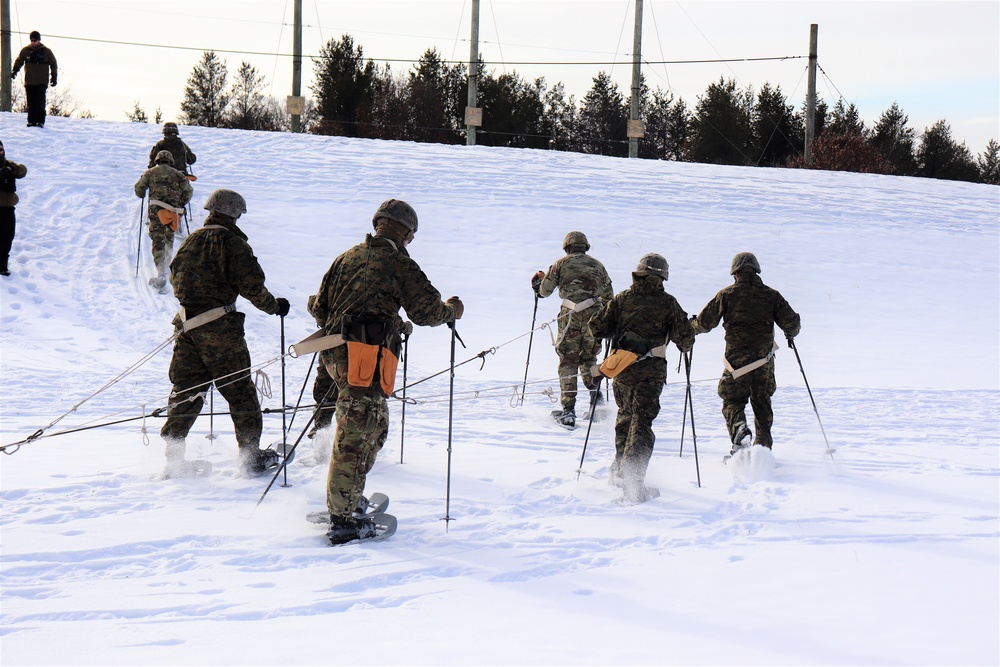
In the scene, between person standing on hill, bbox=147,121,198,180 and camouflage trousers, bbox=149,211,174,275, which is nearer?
camouflage trousers, bbox=149,211,174,275

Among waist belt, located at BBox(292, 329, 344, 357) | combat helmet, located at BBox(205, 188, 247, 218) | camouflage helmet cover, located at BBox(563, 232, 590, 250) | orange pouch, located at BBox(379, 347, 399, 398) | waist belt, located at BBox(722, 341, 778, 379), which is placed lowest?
waist belt, located at BBox(722, 341, 778, 379)

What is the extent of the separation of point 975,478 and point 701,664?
412 centimetres

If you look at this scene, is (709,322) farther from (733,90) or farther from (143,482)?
(733,90)

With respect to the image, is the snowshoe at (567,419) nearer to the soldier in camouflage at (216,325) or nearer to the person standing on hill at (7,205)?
the soldier in camouflage at (216,325)

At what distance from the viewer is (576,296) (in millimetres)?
8406

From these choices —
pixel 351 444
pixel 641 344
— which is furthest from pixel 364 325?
pixel 641 344

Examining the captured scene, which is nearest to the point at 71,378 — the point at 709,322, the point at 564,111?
the point at 709,322

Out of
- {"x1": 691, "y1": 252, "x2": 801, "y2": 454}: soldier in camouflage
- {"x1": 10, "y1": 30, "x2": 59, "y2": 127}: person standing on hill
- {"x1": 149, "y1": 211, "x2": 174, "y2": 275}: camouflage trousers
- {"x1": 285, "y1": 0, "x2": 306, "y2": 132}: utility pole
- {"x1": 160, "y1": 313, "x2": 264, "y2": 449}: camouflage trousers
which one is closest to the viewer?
{"x1": 160, "y1": 313, "x2": 264, "y2": 449}: camouflage trousers

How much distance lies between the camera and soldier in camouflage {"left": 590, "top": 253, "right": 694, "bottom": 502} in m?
6.06

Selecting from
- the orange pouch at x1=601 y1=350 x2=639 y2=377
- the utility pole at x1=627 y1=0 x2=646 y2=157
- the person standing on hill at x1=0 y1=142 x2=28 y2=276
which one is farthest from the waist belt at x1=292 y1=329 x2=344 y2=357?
the utility pole at x1=627 y1=0 x2=646 y2=157

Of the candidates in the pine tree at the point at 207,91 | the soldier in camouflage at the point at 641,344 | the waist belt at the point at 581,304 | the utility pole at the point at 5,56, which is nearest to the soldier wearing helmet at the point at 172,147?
the waist belt at the point at 581,304

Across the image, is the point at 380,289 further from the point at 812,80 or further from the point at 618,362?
the point at 812,80

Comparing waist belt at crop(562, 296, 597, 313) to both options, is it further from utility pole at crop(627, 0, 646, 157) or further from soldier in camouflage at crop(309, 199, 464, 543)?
utility pole at crop(627, 0, 646, 157)

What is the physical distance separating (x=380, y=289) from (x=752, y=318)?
343 centimetres
